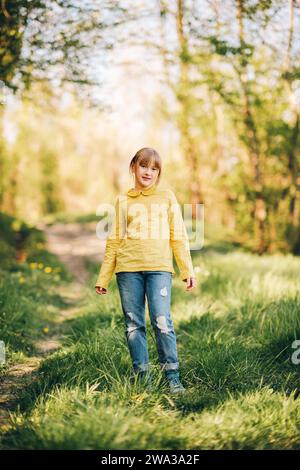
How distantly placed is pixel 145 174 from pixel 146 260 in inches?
23.3

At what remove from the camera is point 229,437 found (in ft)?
7.84

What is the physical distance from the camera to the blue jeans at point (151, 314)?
10.1 feet

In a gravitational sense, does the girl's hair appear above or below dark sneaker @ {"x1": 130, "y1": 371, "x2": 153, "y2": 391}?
above

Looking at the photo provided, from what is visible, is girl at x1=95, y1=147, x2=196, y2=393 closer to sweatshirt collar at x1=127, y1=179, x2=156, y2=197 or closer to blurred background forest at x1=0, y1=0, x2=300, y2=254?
sweatshirt collar at x1=127, y1=179, x2=156, y2=197

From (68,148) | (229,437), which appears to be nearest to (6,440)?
(229,437)

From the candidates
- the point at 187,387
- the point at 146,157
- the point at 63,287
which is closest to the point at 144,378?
the point at 187,387

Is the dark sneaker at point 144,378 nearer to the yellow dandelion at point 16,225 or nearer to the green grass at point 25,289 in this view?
the green grass at point 25,289

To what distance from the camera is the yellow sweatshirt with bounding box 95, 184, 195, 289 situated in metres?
3.11

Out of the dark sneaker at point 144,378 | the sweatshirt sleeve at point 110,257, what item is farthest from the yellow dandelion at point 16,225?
the dark sneaker at point 144,378

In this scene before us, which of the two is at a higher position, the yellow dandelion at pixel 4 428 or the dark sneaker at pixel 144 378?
the dark sneaker at pixel 144 378

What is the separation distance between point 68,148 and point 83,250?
1708cm

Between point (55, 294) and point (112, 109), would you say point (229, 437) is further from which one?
point (112, 109)

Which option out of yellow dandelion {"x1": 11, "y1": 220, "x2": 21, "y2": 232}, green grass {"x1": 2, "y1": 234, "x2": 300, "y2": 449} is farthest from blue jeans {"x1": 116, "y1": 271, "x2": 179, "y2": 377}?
yellow dandelion {"x1": 11, "y1": 220, "x2": 21, "y2": 232}

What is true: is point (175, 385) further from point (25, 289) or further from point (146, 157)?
point (25, 289)
